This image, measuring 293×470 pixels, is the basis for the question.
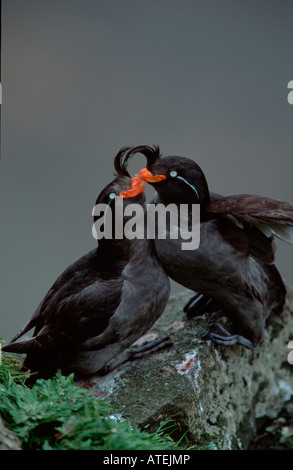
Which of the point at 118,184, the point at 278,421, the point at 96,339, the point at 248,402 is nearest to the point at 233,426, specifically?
the point at 248,402

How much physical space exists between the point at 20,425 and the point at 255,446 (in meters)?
2.62

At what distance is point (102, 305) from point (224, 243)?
3.50 ft

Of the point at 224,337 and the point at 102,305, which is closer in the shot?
the point at 102,305

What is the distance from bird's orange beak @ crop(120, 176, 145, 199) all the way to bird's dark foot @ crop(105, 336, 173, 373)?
4.31 ft

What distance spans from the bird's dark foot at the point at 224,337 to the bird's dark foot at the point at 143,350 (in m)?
0.35

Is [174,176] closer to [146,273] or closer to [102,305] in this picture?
→ [146,273]

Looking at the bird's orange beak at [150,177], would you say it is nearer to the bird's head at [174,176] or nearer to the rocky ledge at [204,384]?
the bird's head at [174,176]

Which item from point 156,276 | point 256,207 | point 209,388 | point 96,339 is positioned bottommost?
Result: point 209,388

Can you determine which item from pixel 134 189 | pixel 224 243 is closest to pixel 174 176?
pixel 134 189

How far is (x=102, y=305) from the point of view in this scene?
4.35 m

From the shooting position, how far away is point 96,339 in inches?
173

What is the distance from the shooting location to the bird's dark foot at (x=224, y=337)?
4.82m

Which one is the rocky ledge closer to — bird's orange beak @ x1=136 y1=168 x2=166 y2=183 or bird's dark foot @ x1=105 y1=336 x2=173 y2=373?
bird's dark foot @ x1=105 y1=336 x2=173 y2=373
